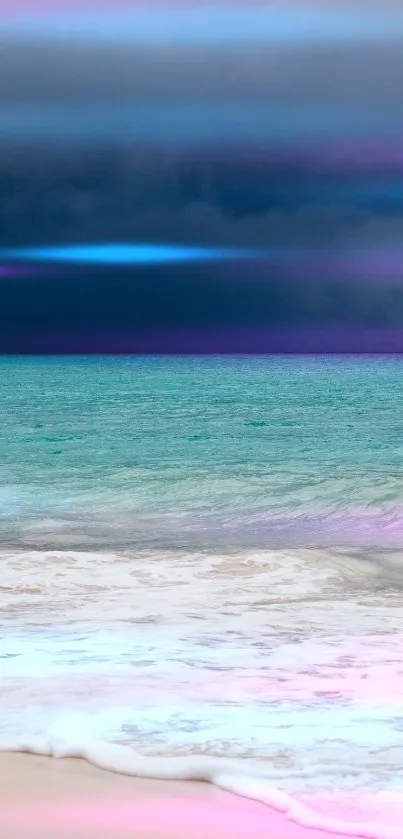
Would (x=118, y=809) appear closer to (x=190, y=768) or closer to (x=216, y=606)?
(x=190, y=768)

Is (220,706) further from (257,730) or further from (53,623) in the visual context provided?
(53,623)

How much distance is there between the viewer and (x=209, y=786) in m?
3.59

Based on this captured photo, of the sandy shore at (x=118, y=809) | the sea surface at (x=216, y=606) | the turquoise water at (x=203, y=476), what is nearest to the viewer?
the sandy shore at (x=118, y=809)

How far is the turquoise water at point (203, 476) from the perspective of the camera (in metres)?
12.0

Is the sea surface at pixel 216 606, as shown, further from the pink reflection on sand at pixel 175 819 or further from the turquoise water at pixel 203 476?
the pink reflection on sand at pixel 175 819

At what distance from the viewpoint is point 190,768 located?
369 cm

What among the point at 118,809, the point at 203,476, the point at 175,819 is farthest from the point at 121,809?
the point at 203,476

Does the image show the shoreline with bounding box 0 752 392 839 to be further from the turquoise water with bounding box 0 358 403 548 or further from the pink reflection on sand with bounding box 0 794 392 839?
the turquoise water with bounding box 0 358 403 548

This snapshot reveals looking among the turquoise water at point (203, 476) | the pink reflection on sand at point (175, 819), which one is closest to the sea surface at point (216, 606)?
the turquoise water at point (203, 476)

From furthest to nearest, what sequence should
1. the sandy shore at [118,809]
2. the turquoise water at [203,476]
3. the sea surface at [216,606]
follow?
the turquoise water at [203,476] → the sea surface at [216,606] → the sandy shore at [118,809]

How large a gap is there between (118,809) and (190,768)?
1.27 feet

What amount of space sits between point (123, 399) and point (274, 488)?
28729mm

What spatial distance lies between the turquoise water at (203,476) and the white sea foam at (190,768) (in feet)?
22.2

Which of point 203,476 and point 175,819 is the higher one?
point 175,819
